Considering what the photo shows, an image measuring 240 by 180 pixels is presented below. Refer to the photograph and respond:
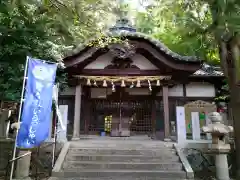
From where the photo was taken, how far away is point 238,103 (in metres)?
4.62

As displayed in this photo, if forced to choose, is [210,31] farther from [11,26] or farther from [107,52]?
[107,52]

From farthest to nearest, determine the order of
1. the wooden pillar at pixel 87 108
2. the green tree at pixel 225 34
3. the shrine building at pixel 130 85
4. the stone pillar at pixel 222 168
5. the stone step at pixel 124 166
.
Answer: the wooden pillar at pixel 87 108, the shrine building at pixel 130 85, the stone step at pixel 124 166, the stone pillar at pixel 222 168, the green tree at pixel 225 34

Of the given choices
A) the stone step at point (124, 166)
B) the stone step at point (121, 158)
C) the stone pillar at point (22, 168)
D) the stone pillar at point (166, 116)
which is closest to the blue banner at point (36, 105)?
the stone pillar at point (22, 168)

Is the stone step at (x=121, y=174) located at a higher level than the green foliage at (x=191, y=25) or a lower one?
lower

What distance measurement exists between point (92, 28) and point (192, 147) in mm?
6381

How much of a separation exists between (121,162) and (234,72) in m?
4.75

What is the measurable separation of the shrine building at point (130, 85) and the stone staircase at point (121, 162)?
2.01 meters

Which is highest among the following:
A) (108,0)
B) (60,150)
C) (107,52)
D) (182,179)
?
(108,0)

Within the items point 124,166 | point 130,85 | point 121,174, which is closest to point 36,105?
point 121,174

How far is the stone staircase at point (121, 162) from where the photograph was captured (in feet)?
23.0

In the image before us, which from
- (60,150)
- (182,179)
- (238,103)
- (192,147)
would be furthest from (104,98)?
(238,103)

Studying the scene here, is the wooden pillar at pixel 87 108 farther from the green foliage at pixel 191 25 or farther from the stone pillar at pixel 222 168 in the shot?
the stone pillar at pixel 222 168

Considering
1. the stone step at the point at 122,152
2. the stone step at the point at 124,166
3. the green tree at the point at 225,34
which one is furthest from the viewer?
the stone step at the point at 122,152

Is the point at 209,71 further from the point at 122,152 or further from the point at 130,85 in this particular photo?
the point at 122,152
